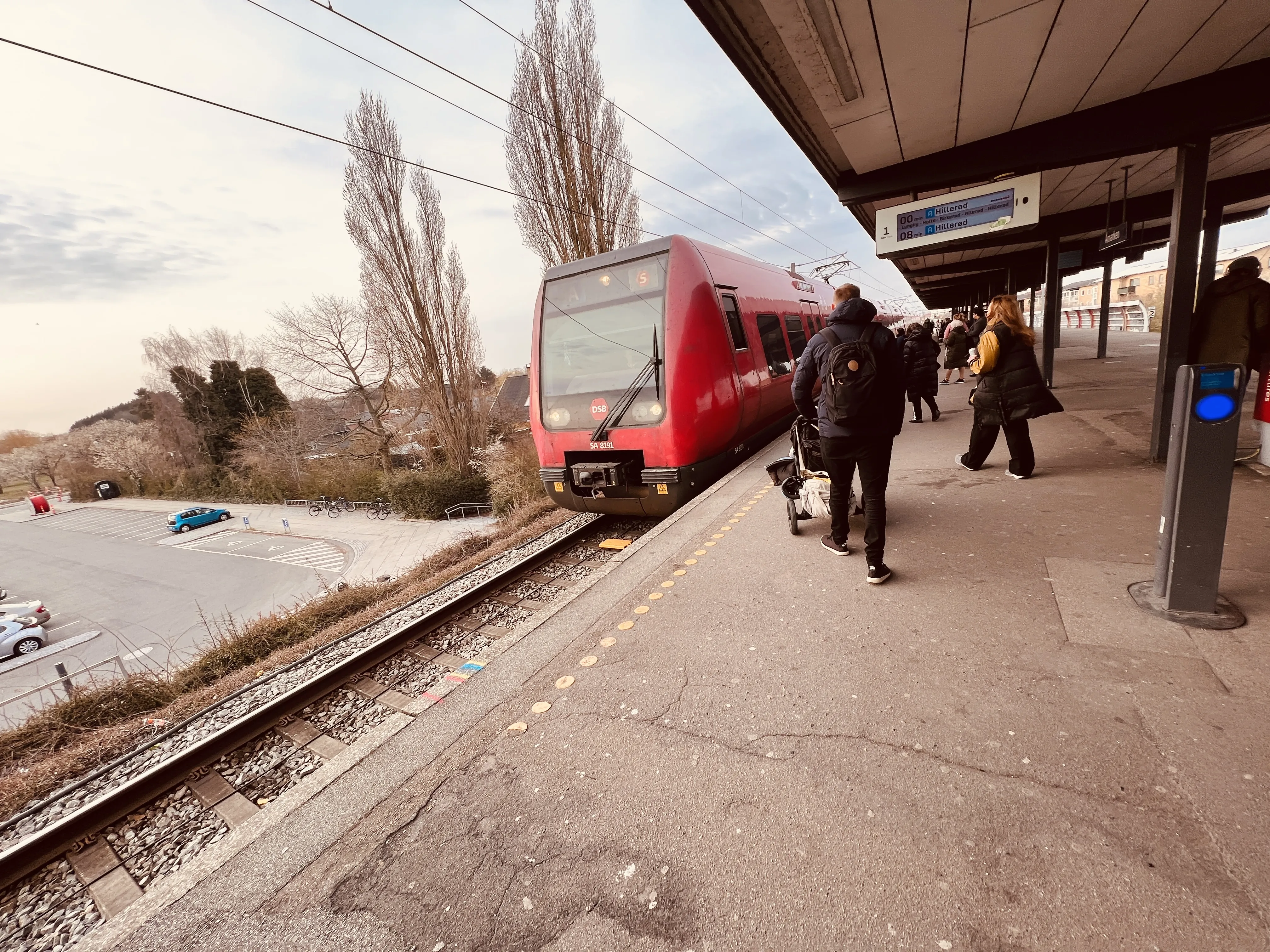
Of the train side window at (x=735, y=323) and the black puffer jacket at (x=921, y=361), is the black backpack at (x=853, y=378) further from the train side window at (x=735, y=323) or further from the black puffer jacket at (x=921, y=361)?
the black puffer jacket at (x=921, y=361)

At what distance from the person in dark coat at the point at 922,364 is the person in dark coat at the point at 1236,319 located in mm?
3080

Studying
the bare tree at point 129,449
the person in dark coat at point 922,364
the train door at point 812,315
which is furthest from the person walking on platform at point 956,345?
the bare tree at point 129,449

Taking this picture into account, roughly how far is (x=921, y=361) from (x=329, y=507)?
26.5 meters

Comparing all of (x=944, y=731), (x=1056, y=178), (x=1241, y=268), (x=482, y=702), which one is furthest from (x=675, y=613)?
(x=1056, y=178)

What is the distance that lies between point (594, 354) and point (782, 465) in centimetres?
267

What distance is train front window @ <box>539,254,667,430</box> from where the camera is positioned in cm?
552

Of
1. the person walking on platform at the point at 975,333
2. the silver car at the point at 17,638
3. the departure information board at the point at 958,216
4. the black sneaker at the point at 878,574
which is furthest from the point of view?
the silver car at the point at 17,638

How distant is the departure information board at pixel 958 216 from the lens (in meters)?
4.95

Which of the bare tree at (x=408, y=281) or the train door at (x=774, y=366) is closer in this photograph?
the train door at (x=774, y=366)

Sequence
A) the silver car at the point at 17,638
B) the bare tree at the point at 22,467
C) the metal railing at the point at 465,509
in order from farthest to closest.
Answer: the bare tree at the point at 22,467 → the metal railing at the point at 465,509 → the silver car at the point at 17,638

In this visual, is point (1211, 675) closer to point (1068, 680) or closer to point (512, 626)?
point (1068, 680)

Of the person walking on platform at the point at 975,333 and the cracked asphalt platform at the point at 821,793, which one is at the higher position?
the person walking on platform at the point at 975,333

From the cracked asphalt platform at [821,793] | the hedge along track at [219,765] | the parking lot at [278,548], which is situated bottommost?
the parking lot at [278,548]

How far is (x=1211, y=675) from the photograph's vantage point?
208cm
